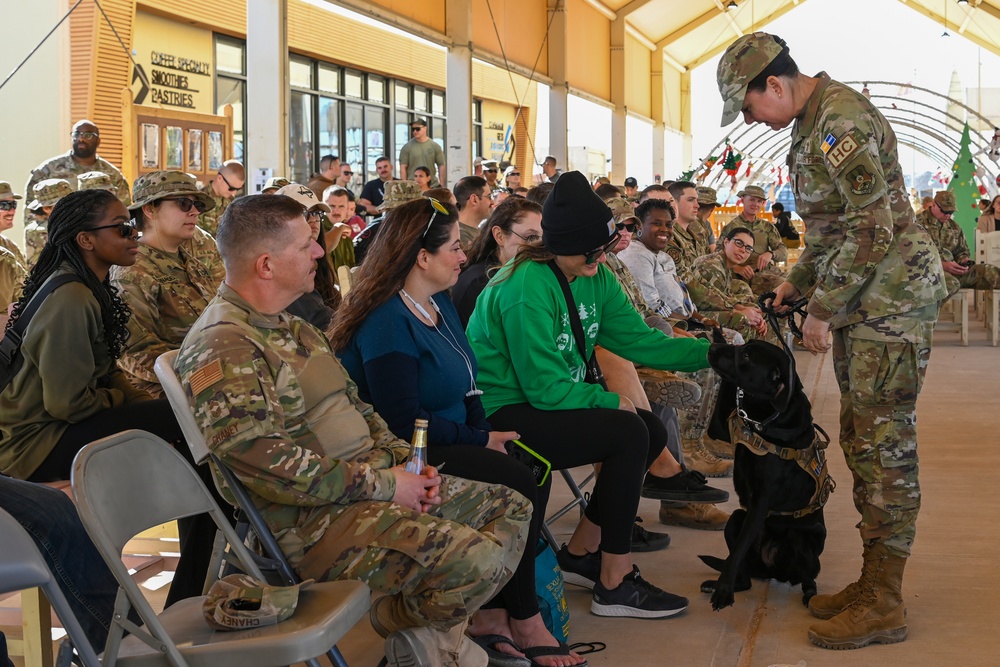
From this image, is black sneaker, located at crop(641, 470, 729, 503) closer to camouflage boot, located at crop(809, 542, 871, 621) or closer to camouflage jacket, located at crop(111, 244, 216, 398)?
camouflage boot, located at crop(809, 542, 871, 621)

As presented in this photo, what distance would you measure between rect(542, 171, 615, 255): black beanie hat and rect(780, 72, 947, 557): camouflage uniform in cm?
66

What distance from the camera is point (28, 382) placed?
3326 mm

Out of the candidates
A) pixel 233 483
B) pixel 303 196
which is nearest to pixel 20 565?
pixel 233 483

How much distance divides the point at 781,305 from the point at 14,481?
251 cm

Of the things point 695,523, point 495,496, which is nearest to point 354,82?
point 695,523

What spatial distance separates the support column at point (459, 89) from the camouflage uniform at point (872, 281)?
1100 cm

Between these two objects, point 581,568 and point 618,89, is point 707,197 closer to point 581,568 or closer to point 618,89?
point 581,568

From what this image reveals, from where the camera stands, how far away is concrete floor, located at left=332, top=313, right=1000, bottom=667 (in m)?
3.36

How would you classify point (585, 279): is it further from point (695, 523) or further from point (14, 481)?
point (14, 481)

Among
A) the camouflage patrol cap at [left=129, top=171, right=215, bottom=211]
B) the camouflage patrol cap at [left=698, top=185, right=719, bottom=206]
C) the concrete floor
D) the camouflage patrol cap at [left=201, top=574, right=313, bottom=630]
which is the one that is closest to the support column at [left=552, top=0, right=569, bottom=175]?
the camouflage patrol cap at [left=698, top=185, right=719, bottom=206]

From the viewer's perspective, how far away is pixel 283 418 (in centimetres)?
256

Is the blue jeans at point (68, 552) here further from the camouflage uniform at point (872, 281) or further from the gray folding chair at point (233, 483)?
the camouflage uniform at point (872, 281)

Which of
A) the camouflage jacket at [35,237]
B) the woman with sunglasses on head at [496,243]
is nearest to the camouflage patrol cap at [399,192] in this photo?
the camouflage jacket at [35,237]

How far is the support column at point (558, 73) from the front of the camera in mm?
19938
